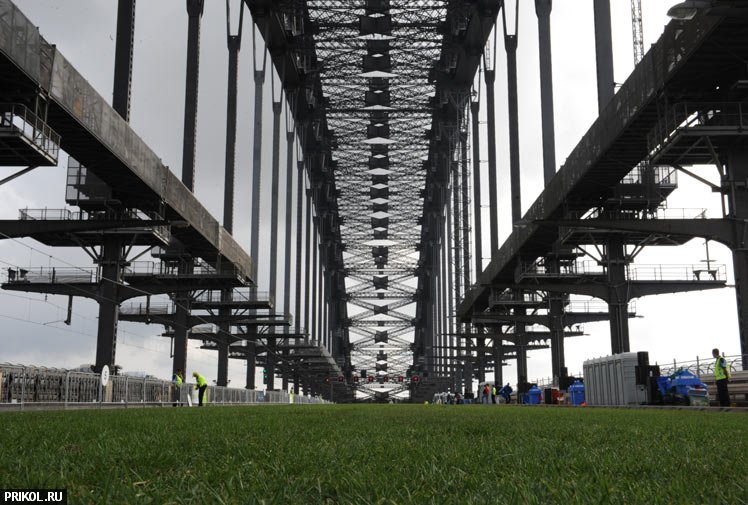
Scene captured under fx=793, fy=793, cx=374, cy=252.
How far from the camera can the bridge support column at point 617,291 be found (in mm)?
45375

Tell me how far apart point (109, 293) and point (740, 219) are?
3297 cm

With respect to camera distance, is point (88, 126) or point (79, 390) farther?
point (88, 126)

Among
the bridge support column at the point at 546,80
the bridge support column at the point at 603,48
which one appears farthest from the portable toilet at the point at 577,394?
the bridge support column at the point at 546,80

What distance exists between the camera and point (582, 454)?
5.61 m

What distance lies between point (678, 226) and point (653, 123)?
4.21 metres

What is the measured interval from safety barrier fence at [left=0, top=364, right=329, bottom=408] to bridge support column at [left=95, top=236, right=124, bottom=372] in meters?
5.67

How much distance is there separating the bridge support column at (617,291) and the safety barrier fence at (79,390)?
23.7m

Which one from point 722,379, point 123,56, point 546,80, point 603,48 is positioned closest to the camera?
point 722,379

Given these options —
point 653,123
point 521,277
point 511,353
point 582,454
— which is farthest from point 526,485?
point 511,353

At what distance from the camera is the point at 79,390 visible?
29.1 meters

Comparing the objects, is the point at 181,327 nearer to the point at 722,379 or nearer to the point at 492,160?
the point at 492,160

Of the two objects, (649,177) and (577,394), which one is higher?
(649,177)

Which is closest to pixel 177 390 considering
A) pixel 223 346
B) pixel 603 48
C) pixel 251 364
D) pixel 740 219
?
pixel 740 219

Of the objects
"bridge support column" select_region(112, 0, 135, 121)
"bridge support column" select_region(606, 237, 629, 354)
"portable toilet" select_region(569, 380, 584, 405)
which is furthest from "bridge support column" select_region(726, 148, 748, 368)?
"bridge support column" select_region(112, 0, 135, 121)
